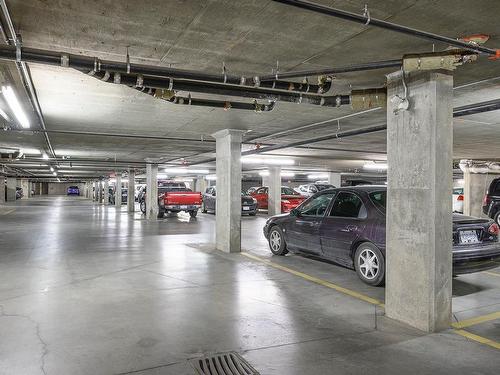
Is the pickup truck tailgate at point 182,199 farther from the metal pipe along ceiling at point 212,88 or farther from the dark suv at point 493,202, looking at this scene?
the metal pipe along ceiling at point 212,88

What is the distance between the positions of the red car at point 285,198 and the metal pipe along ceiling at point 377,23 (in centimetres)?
1702

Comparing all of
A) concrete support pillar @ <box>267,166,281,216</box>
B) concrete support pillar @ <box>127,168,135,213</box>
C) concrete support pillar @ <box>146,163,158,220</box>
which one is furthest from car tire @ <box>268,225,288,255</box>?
concrete support pillar @ <box>127,168,135,213</box>

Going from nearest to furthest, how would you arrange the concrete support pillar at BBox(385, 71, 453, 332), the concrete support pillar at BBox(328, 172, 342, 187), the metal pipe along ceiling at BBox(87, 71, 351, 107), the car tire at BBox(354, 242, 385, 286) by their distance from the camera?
the concrete support pillar at BBox(385, 71, 453, 332) → the metal pipe along ceiling at BBox(87, 71, 351, 107) → the car tire at BBox(354, 242, 385, 286) → the concrete support pillar at BBox(328, 172, 342, 187)

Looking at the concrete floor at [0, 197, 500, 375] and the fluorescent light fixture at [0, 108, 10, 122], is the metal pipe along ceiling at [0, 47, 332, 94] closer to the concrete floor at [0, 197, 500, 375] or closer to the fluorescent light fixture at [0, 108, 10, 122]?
the concrete floor at [0, 197, 500, 375]

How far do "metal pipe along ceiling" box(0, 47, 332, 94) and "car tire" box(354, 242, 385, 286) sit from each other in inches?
103

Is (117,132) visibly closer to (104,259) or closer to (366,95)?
(104,259)

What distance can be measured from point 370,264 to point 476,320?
170cm

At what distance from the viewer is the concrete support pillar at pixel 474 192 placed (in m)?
16.8

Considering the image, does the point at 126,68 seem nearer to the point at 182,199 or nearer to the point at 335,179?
the point at 182,199

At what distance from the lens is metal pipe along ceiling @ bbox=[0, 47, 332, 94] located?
3.55 metres

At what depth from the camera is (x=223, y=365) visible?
3.19 metres

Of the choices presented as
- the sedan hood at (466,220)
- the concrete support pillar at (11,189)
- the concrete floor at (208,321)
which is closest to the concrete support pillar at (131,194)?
the concrete floor at (208,321)

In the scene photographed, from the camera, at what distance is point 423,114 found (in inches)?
161

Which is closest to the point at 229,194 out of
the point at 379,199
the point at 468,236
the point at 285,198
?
the point at 379,199
